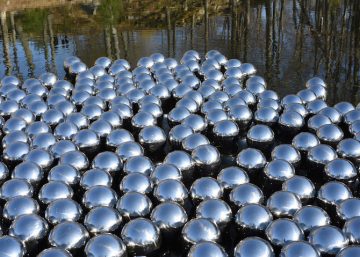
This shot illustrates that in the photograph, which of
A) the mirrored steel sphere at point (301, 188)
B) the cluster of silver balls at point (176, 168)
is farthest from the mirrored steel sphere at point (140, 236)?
the mirrored steel sphere at point (301, 188)

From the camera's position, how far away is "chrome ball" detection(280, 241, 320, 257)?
303 centimetres

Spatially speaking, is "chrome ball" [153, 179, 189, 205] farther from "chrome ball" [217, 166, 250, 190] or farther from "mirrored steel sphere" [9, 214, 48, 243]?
"mirrored steel sphere" [9, 214, 48, 243]

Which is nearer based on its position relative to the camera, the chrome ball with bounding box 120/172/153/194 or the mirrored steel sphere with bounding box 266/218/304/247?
the mirrored steel sphere with bounding box 266/218/304/247

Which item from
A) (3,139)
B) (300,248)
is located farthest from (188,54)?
(300,248)

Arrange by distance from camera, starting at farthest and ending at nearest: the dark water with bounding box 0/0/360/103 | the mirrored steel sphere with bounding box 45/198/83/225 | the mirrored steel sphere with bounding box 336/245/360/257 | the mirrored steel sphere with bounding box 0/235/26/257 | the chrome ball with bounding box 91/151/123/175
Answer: the dark water with bounding box 0/0/360/103 → the chrome ball with bounding box 91/151/123/175 → the mirrored steel sphere with bounding box 45/198/83/225 → the mirrored steel sphere with bounding box 0/235/26/257 → the mirrored steel sphere with bounding box 336/245/360/257

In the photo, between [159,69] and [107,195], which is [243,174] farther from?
[159,69]

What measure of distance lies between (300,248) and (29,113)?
315 cm

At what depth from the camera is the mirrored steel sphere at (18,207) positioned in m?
3.58

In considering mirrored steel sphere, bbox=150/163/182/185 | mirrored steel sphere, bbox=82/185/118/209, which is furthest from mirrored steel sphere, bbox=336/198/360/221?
mirrored steel sphere, bbox=82/185/118/209

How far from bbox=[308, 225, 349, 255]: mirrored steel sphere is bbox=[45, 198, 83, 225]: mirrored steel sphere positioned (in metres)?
1.66

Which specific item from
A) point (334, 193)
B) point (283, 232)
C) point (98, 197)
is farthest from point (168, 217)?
point (334, 193)

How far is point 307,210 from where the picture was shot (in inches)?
137

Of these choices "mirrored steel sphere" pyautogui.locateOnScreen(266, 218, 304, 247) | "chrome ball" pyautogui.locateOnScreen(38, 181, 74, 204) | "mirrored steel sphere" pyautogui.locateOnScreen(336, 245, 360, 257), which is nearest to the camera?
"mirrored steel sphere" pyautogui.locateOnScreen(336, 245, 360, 257)

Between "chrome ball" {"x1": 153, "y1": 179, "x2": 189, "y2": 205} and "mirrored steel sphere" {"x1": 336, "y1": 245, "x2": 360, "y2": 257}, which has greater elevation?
"chrome ball" {"x1": 153, "y1": 179, "x2": 189, "y2": 205}
